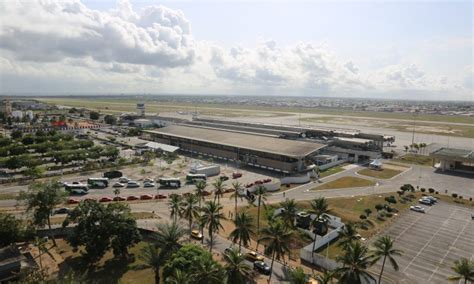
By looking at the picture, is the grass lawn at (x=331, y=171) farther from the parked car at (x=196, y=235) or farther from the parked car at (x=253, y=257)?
the parked car at (x=253, y=257)

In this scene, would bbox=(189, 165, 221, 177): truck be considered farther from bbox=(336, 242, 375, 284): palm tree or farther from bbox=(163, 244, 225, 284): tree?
bbox=(336, 242, 375, 284): palm tree

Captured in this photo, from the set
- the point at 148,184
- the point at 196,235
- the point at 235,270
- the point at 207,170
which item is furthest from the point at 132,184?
the point at 235,270

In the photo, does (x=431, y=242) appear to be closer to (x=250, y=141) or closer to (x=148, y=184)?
(x=148, y=184)

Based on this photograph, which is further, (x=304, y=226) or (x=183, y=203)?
(x=304, y=226)

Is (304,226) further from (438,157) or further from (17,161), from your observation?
(17,161)

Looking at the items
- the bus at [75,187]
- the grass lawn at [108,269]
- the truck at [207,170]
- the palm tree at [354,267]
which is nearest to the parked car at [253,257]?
the grass lawn at [108,269]

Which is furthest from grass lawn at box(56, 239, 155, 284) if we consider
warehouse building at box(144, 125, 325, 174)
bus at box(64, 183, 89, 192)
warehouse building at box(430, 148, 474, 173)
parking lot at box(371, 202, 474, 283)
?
warehouse building at box(430, 148, 474, 173)

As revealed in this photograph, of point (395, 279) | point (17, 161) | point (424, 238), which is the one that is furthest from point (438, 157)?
point (17, 161)
